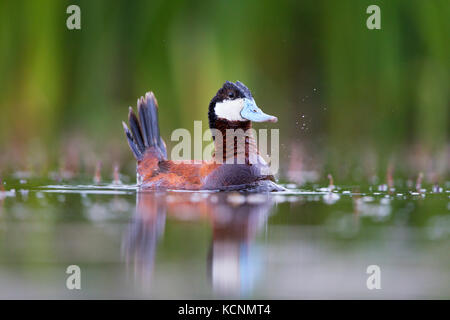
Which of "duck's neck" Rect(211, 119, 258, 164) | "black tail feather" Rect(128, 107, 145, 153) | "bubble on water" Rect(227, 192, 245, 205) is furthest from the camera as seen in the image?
"black tail feather" Rect(128, 107, 145, 153)

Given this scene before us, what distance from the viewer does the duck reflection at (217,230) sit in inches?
135

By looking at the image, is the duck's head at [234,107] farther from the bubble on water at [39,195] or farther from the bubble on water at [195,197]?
the bubble on water at [39,195]

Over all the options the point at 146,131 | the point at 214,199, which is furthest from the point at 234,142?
the point at 146,131

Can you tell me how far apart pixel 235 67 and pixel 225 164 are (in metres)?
2.08

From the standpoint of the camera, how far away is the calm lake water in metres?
3.27

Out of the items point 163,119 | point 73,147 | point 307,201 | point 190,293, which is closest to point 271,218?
point 307,201

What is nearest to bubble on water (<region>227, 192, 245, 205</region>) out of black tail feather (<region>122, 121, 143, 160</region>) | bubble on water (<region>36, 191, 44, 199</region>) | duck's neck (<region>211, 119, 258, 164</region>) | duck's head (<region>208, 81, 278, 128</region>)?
duck's neck (<region>211, 119, 258, 164</region>)

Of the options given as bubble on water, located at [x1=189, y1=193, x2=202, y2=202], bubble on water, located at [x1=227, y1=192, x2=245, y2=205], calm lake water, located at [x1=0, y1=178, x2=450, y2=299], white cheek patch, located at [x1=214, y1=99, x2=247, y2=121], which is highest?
white cheek patch, located at [x1=214, y1=99, x2=247, y2=121]

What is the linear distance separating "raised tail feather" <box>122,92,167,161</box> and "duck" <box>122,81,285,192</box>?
218 mm

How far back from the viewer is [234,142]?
21.9 ft

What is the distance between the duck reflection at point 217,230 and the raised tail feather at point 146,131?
122 centimetres

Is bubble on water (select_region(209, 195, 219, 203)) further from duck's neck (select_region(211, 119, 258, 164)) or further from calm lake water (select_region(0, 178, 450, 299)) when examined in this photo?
duck's neck (select_region(211, 119, 258, 164))

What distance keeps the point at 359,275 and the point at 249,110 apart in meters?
3.43

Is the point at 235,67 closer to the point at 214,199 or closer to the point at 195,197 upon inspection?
the point at 195,197
